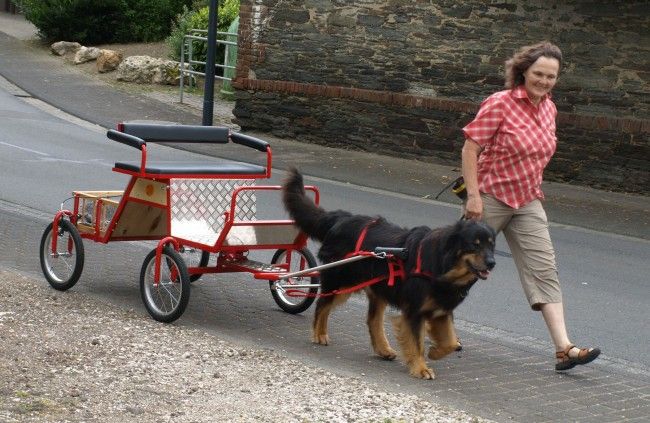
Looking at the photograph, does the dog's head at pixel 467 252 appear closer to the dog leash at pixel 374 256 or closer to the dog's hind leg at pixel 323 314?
the dog leash at pixel 374 256

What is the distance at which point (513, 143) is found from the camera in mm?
7656

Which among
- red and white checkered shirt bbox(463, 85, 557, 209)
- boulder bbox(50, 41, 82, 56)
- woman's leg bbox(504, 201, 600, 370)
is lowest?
boulder bbox(50, 41, 82, 56)

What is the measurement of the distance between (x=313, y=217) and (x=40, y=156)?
1076 centimetres

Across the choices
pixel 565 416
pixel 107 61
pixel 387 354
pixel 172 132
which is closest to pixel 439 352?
pixel 387 354

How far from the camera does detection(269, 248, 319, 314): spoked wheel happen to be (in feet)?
28.4

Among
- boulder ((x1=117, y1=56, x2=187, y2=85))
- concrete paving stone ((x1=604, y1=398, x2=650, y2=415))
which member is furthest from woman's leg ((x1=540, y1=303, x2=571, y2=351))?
boulder ((x1=117, y1=56, x2=187, y2=85))

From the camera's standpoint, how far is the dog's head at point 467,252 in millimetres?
6961

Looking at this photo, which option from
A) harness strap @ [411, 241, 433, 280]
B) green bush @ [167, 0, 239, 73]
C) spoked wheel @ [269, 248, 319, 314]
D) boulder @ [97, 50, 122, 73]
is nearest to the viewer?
harness strap @ [411, 241, 433, 280]

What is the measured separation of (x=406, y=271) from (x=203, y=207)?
1920mm

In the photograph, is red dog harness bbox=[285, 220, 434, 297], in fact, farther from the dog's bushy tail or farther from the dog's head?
the dog's bushy tail

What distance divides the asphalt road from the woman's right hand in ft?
3.29

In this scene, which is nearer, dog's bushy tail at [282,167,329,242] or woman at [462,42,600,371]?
woman at [462,42,600,371]

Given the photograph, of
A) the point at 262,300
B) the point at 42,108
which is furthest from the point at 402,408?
the point at 42,108

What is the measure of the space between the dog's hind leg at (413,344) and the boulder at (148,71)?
2224 cm
